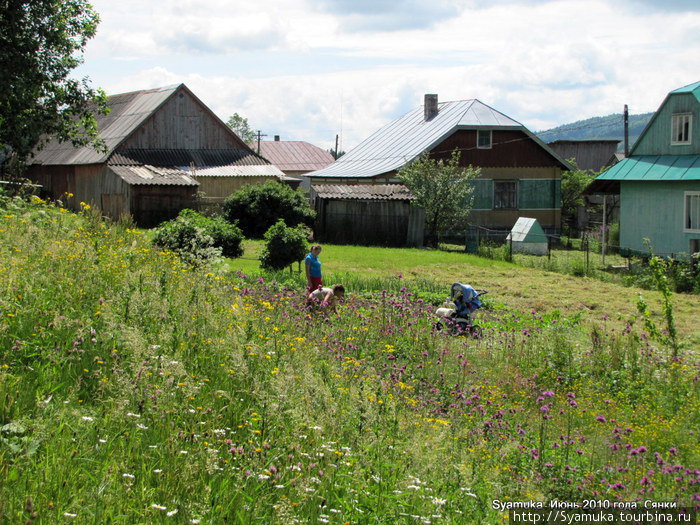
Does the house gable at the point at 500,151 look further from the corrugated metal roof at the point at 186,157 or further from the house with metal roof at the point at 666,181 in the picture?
the corrugated metal roof at the point at 186,157

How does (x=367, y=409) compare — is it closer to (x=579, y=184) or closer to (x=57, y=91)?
(x=57, y=91)

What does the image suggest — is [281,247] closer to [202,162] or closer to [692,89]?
[692,89]

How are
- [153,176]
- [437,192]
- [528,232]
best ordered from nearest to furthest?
[528,232] < [437,192] < [153,176]

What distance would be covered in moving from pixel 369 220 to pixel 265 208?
419cm

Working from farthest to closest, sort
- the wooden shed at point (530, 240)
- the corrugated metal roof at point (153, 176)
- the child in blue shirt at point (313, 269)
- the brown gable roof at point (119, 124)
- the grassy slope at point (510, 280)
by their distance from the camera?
the brown gable roof at point (119, 124)
the corrugated metal roof at point (153, 176)
the wooden shed at point (530, 240)
the grassy slope at point (510, 280)
the child in blue shirt at point (313, 269)

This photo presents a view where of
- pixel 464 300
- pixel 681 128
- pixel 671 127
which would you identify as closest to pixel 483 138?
pixel 671 127

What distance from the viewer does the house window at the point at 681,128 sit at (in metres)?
26.1

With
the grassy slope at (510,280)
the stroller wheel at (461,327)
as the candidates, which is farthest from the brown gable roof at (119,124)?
the stroller wheel at (461,327)

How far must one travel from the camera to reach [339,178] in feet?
126

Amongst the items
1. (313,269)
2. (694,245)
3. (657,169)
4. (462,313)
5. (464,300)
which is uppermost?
(657,169)

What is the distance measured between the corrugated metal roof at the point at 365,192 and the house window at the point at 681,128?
992 cm

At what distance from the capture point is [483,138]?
115ft

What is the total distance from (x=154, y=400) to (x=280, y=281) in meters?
11.8

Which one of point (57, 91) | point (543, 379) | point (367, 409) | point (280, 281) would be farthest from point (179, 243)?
point (367, 409)
